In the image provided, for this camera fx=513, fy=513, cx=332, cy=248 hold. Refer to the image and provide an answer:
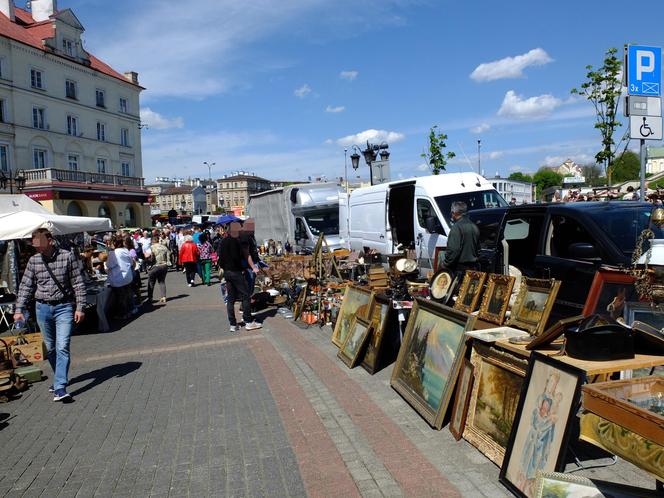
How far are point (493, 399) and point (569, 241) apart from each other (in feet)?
10.6

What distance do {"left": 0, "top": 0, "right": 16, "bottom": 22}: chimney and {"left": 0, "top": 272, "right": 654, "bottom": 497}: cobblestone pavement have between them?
44.9 m

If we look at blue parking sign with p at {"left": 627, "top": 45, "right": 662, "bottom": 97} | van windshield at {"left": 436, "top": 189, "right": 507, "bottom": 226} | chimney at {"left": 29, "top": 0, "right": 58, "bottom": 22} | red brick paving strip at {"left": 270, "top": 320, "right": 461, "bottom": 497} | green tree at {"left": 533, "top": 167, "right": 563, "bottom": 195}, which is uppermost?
chimney at {"left": 29, "top": 0, "right": 58, "bottom": 22}

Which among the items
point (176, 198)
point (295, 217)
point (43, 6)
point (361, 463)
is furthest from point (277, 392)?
point (176, 198)

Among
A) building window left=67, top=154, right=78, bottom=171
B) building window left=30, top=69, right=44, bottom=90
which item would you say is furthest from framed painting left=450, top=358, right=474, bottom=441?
building window left=67, top=154, right=78, bottom=171

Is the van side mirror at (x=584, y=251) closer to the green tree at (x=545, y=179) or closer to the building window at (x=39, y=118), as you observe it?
the building window at (x=39, y=118)

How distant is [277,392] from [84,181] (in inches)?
1618

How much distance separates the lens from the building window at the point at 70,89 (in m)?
42.7

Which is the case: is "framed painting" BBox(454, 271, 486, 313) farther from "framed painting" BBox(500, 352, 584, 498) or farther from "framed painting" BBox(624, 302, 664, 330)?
"framed painting" BBox(500, 352, 584, 498)

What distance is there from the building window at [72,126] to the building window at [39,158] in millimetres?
3241

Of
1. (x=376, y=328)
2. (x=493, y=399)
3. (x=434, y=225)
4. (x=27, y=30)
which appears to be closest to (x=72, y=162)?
(x=27, y=30)

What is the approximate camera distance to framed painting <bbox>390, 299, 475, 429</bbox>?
15.1ft

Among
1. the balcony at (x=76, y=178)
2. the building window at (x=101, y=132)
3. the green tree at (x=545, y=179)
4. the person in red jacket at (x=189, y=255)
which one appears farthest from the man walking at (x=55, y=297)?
the green tree at (x=545, y=179)

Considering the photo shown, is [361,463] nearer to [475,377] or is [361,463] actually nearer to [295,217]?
[475,377]

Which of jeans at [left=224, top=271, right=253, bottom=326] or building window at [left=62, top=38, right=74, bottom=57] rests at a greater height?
building window at [left=62, top=38, right=74, bottom=57]
